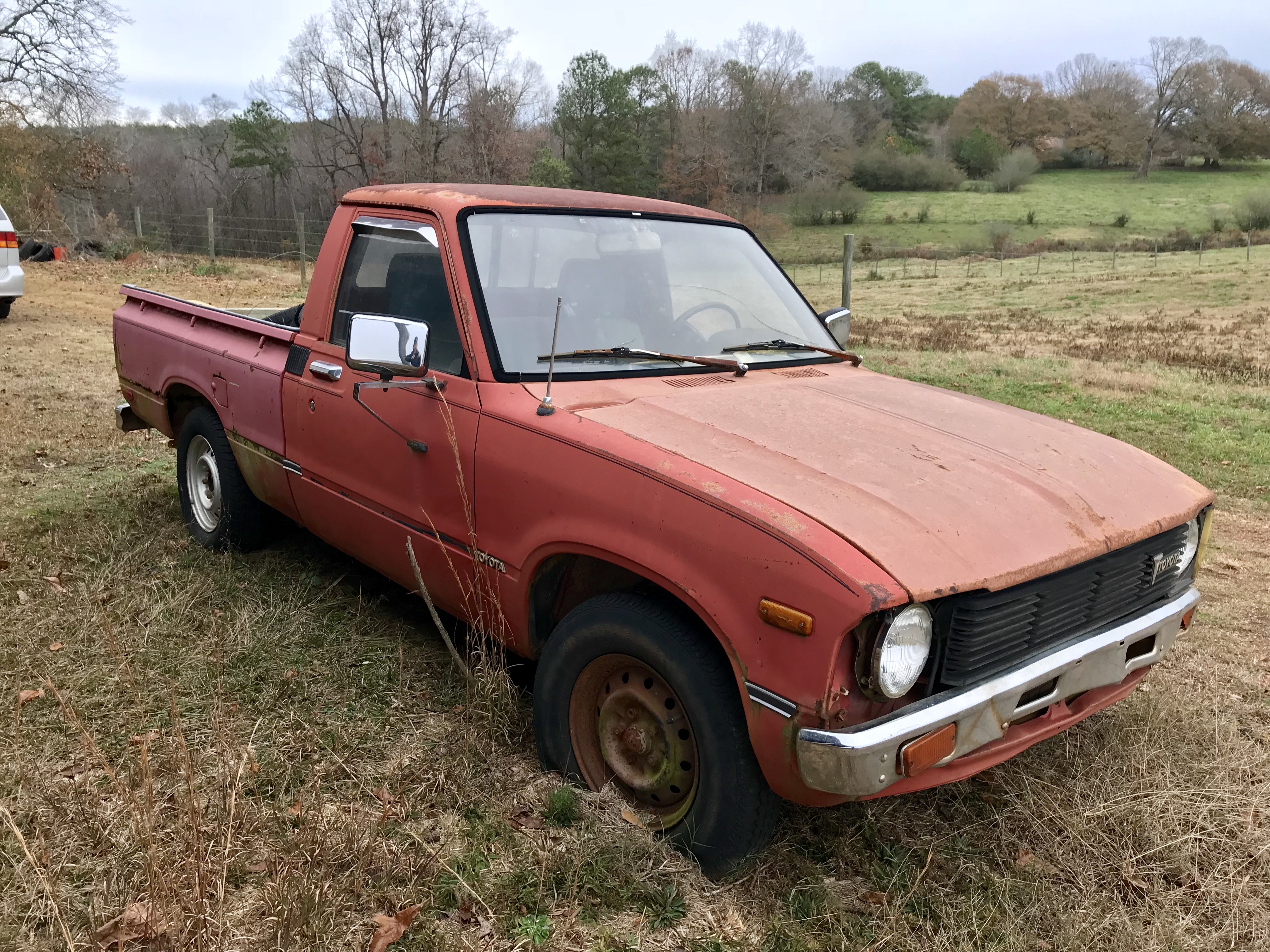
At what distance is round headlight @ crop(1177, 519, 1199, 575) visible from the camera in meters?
2.99

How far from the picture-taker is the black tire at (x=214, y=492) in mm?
4707

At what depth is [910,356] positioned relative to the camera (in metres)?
13.8

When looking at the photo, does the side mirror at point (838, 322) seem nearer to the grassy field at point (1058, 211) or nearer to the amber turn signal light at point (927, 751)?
the amber turn signal light at point (927, 751)

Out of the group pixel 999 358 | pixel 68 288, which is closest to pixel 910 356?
pixel 999 358

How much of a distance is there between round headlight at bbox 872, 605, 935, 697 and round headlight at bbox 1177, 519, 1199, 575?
1.26 m

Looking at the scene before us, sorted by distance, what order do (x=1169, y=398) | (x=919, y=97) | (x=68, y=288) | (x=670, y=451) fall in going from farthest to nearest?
1. (x=919, y=97)
2. (x=68, y=288)
3. (x=1169, y=398)
4. (x=670, y=451)

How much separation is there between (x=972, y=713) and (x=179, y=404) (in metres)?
4.52

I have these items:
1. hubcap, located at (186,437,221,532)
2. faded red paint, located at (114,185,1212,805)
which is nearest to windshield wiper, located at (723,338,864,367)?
faded red paint, located at (114,185,1212,805)

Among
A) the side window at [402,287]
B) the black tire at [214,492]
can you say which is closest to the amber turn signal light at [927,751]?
the side window at [402,287]

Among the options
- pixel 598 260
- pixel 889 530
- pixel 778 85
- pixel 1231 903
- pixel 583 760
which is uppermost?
pixel 778 85

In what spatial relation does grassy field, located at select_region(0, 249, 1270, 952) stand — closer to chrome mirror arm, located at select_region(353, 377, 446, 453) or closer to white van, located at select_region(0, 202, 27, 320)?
chrome mirror arm, located at select_region(353, 377, 446, 453)

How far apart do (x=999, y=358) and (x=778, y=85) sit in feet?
165

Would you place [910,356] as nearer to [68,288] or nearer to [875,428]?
[875,428]

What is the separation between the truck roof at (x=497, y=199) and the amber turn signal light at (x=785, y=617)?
203 cm
